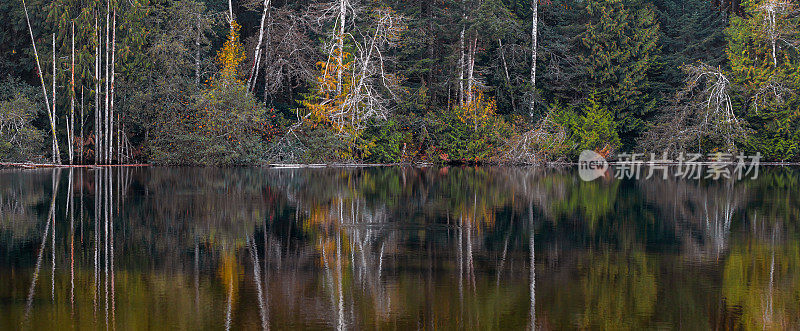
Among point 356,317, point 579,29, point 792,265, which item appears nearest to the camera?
point 356,317

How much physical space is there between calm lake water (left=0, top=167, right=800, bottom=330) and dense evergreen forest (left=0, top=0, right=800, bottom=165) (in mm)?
14782

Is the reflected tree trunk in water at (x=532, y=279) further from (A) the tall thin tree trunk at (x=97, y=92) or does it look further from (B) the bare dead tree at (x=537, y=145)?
(A) the tall thin tree trunk at (x=97, y=92)

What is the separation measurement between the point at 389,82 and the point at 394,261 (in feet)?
86.4

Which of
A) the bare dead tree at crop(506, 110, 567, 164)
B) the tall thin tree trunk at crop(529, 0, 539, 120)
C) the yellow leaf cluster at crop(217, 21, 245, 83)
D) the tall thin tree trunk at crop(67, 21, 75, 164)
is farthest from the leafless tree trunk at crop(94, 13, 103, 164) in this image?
the tall thin tree trunk at crop(529, 0, 539, 120)

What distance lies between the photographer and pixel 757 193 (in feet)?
64.5

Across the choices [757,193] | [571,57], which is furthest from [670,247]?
[571,57]

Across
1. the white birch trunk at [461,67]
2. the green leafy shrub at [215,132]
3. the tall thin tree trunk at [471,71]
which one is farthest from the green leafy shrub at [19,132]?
the tall thin tree trunk at [471,71]

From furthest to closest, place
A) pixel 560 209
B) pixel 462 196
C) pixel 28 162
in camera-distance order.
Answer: pixel 28 162 → pixel 462 196 → pixel 560 209

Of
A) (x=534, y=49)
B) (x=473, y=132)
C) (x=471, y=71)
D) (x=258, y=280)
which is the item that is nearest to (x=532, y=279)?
(x=258, y=280)

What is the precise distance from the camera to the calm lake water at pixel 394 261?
6.52 meters

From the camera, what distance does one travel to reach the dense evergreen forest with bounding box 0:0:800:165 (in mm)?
32000

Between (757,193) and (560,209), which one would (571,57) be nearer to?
(757,193)

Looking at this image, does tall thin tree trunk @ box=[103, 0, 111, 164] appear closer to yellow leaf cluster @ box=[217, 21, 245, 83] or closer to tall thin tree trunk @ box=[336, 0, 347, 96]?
yellow leaf cluster @ box=[217, 21, 245, 83]

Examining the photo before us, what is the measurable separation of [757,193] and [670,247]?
10639mm
